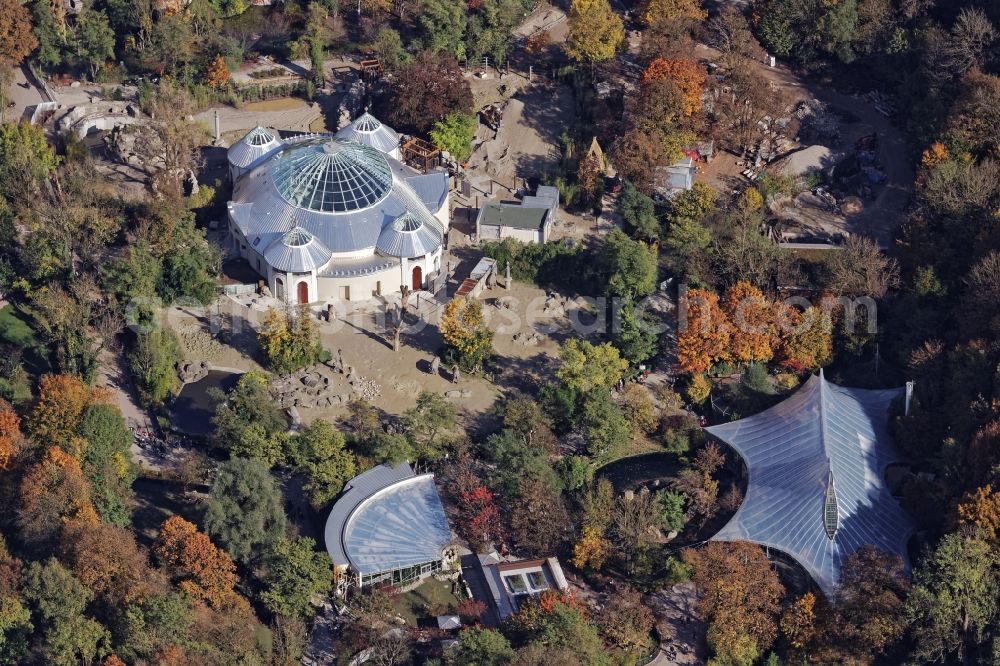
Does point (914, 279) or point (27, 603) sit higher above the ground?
point (914, 279)

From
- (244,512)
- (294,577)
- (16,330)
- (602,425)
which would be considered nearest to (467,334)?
(602,425)

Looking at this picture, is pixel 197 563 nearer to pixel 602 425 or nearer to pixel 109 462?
pixel 109 462

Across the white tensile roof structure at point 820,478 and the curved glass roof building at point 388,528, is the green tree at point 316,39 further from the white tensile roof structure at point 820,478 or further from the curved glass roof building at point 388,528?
the white tensile roof structure at point 820,478

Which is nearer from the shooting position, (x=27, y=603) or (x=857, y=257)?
(x=27, y=603)

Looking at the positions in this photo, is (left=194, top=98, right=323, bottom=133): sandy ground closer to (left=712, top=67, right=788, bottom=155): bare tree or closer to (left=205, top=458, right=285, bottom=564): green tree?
(left=712, top=67, right=788, bottom=155): bare tree

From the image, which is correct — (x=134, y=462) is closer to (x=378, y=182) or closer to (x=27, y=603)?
(x=27, y=603)

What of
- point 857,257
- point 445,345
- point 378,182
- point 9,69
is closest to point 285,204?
point 378,182

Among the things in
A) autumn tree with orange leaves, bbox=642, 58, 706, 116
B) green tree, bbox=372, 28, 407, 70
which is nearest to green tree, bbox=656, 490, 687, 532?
autumn tree with orange leaves, bbox=642, 58, 706, 116
